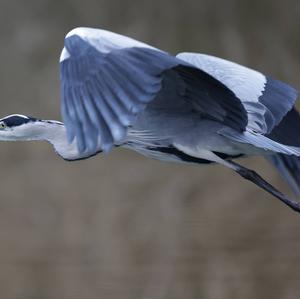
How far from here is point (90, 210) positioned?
4.70 meters

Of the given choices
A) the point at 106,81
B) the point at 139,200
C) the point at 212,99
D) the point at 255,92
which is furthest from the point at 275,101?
the point at 139,200

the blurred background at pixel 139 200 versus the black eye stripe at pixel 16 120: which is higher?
the black eye stripe at pixel 16 120

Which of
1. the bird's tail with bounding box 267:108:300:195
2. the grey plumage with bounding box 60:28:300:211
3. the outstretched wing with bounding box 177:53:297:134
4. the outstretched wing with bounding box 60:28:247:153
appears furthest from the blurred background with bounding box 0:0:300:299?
the outstretched wing with bounding box 60:28:247:153

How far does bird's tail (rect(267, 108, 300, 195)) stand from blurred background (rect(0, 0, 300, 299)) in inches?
22.3

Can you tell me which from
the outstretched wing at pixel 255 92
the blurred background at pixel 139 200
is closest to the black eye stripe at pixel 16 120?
the outstretched wing at pixel 255 92

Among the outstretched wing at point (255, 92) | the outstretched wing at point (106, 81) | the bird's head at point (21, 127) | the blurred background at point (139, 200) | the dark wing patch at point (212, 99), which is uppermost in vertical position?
the outstretched wing at point (106, 81)

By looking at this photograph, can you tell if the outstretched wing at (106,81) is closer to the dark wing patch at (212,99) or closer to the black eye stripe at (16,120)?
the dark wing patch at (212,99)

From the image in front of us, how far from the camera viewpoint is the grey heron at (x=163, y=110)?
2.37m

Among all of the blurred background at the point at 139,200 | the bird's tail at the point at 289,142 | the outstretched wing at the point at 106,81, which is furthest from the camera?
the blurred background at the point at 139,200

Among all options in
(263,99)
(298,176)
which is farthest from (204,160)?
(298,176)

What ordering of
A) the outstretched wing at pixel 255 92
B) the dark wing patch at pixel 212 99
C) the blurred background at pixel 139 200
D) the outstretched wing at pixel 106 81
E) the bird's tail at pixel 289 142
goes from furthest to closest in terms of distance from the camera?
the blurred background at pixel 139 200 < the bird's tail at pixel 289 142 < the outstretched wing at pixel 255 92 < the dark wing patch at pixel 212 99 < the outstretched wing at pixel 106 81

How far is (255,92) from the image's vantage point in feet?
10.3

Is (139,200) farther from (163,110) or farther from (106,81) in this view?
(106,81)

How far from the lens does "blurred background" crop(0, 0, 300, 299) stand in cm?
399
